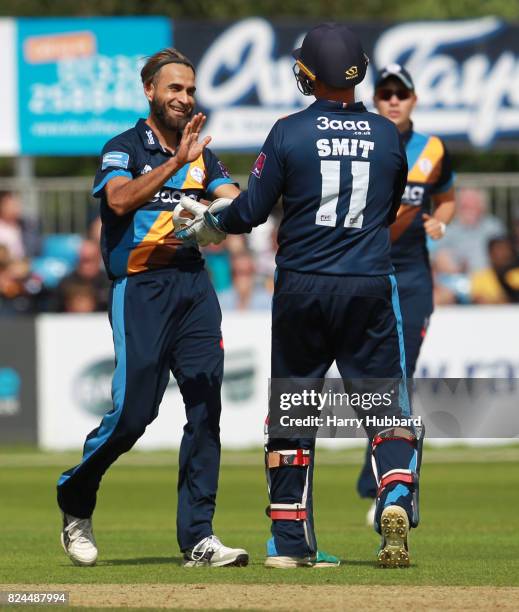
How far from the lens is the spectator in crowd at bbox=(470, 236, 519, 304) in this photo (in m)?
18.6

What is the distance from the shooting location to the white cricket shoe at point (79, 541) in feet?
26.6

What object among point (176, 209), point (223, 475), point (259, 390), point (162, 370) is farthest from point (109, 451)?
point (259, 390)

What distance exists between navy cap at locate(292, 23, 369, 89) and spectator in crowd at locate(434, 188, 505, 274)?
12.0 metres

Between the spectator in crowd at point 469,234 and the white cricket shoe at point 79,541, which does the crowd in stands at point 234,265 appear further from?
the white cricket shoe at point 79,541

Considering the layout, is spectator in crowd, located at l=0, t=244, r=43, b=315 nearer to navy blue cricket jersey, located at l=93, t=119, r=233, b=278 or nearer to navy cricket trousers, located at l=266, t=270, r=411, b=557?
navy blue cricket jersey, located at l=93, t=119, r=233, b=278

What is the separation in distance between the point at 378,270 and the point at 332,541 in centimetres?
260

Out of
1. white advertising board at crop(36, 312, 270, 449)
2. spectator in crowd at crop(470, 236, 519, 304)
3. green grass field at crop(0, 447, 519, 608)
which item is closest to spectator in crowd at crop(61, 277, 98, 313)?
white advertising board at crop(36, 312, 270, 449)

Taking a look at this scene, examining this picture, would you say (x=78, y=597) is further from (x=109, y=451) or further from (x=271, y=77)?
(x=271, y=77)

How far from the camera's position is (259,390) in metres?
17.4

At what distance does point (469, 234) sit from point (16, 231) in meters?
5.70

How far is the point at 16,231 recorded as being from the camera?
19.6 m

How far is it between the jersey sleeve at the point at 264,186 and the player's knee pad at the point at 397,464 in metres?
1.21

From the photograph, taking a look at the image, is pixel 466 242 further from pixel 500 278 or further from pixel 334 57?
pixel 334 57

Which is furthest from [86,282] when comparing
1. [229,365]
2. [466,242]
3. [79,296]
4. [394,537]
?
[394,537]
